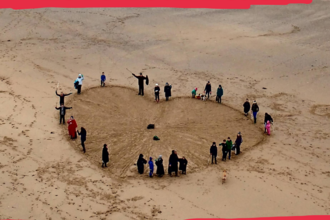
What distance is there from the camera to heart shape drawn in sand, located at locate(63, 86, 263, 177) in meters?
23.8

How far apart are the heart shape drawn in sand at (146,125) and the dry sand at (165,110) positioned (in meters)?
0.09

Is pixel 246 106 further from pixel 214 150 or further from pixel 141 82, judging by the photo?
pixel 141 82

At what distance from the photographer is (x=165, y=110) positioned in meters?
28.5

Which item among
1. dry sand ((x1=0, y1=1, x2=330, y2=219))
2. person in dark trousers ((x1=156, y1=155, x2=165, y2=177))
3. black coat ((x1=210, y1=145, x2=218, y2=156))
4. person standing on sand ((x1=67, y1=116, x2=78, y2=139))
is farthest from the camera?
person standing on sand ((x1=67, y1=116, x2=78, y2=139))

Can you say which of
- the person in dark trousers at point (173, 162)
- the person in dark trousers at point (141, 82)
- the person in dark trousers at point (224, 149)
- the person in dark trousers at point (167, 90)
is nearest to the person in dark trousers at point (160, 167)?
the person in dark trousers at point (173, 162)

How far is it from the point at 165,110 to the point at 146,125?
2.52 meters

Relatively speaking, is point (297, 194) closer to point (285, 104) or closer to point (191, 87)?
point (285, 104)

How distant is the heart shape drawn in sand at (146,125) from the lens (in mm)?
23828

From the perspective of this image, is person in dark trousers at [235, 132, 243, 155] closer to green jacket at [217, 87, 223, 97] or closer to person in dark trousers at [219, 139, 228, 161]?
person in dark trousers at [219, 139, 228, 161]

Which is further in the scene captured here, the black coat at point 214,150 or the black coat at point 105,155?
the black coat at point 214,150

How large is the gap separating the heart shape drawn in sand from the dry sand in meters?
0.09

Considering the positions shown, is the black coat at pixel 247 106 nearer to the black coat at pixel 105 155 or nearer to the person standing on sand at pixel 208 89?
the person standing on sand at pixel 208 89

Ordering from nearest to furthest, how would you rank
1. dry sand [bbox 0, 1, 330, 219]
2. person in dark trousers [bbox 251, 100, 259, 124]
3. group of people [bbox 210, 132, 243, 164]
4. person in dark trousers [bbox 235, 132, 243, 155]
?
dry sand [bbox 0, 1, 330, 219]
group of people [bbox 210, 132, 243, 164]
person in dark trousers [bbox 235, 132, 243, 155]
person in dark trousers [bbox 251, 100, 259, 124]

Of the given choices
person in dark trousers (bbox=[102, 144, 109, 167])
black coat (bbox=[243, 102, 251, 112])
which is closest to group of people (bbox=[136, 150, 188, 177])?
person in dark trousers (bbox=[102, 144, 109, 167])
